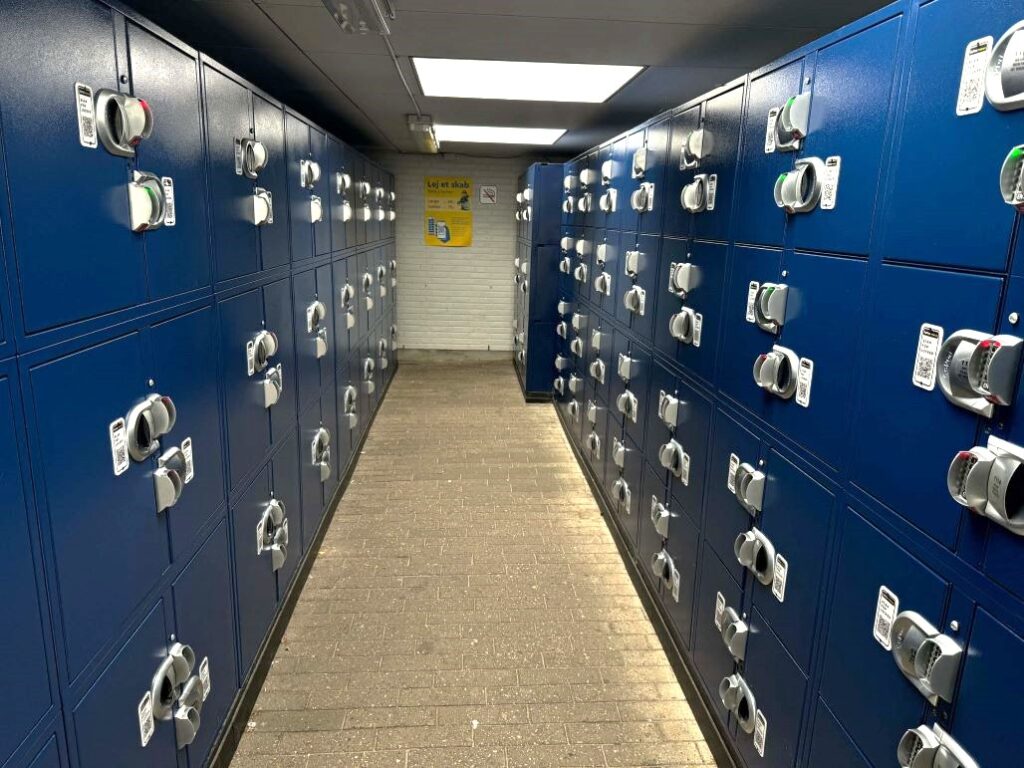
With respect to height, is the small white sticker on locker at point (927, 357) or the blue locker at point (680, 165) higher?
the blue locker at point (680, 165)

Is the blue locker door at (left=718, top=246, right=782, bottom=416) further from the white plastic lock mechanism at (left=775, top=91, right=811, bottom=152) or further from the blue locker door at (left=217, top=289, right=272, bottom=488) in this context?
the blue locker door at (left=217, top=289, right=272, bottom=488)

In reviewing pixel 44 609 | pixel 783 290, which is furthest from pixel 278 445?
pixel 783 290

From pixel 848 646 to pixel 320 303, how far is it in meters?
3.04

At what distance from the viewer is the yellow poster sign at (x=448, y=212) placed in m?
8.90

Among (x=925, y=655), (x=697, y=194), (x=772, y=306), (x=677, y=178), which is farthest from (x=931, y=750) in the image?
(x=677, y=178)

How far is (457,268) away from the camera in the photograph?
9.20 metres

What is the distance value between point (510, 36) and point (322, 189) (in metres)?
1.41

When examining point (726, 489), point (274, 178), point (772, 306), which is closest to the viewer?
point (772, 306)

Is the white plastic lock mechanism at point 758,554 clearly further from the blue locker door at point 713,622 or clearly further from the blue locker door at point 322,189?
the blue locker door at point 322,189

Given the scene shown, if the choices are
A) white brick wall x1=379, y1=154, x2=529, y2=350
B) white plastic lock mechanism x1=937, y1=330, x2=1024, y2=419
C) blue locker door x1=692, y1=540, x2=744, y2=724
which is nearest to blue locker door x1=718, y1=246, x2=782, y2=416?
blue locker door x1=692, y1=540, x2=744, y2=724

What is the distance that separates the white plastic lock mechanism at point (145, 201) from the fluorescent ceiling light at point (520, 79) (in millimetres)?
2250

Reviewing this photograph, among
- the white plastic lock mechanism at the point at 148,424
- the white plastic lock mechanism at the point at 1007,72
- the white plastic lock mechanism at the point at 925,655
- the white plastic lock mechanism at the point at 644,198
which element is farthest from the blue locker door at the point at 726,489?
the white plastic lock mechanism at the point at 148,424

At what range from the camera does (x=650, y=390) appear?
135 inches

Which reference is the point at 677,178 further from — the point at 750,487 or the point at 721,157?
the point at 750,487
